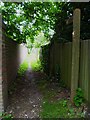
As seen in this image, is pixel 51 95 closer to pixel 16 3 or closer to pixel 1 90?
pixel 1 90

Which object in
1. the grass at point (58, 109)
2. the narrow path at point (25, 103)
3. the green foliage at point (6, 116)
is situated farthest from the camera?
the narrow path at point (25, 103)

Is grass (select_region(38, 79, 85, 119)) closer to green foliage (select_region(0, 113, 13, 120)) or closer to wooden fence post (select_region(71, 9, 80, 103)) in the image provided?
wooden fence post (select_region(71, 9, 80, 103))

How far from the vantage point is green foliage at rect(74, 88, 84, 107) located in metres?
6.48

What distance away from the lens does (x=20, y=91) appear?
884cm

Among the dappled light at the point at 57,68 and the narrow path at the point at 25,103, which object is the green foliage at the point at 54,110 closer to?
the dappled light at the point at 57,68

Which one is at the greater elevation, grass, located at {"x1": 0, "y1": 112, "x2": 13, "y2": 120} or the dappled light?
the dappled light

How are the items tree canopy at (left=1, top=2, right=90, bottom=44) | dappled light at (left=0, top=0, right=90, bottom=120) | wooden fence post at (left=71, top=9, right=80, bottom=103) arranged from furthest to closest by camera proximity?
tree canopy at (left=1, top=2, right=90, bottom=44) → wooden fence post at (left=71, top=9, right=80, bottom=103) → dappled light at (left=0, top=0, right=90, bottom=120)

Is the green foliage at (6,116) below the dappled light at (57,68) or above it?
below

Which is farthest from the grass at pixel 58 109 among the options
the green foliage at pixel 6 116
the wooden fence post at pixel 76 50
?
the green foliage at pixel 6 116

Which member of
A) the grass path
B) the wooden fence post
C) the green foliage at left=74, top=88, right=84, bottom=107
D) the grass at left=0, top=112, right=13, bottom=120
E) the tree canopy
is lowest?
the grass at left=0, top=112, right=13, bottom=120

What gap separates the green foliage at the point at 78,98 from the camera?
21.2ft

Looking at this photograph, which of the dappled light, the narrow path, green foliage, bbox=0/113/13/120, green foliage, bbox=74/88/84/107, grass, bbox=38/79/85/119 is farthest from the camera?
green foliage, bbox=74/88/84/107

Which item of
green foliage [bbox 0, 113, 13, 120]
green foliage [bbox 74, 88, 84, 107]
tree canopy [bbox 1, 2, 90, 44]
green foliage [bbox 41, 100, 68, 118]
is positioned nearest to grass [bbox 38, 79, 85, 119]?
green foliage [bbox 41, 100, 68, 118]

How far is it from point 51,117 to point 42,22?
8418 mm
